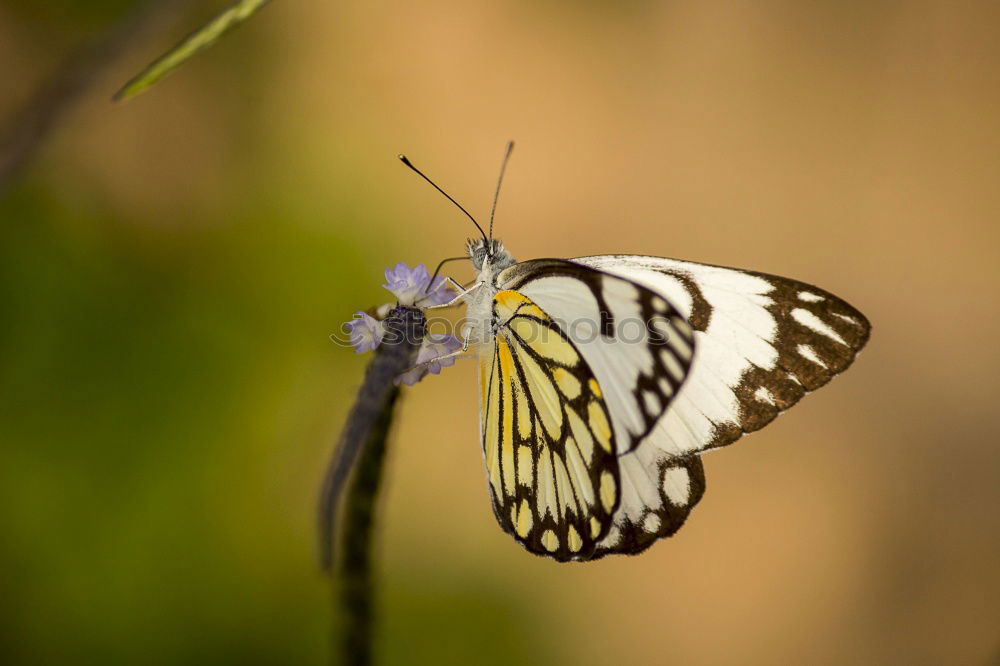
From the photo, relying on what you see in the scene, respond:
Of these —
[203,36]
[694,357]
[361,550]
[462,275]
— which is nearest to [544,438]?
[694,357]

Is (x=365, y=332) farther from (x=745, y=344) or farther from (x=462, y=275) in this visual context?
(x=462, y=275)

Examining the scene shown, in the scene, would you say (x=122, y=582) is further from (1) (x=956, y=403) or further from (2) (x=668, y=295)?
(1) (x=956, y=403)

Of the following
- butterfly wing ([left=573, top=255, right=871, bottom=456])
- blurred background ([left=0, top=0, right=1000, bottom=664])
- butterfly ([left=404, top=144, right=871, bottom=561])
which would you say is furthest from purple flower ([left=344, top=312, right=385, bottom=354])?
blurred background ([left=0, top=0, right=1000, bottom=664])

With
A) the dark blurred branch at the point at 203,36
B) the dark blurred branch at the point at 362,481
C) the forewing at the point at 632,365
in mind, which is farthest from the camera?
the forewing at the point at 632,365

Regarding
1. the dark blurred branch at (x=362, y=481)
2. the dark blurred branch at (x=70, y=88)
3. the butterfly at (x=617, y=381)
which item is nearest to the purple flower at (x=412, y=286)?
the dark blurred branch at (x=362, y=481)

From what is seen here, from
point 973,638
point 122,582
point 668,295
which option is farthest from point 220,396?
point 973,638

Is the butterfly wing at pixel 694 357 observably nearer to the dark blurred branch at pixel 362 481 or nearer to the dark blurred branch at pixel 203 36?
the dark blurred branch at pixel 362 481
